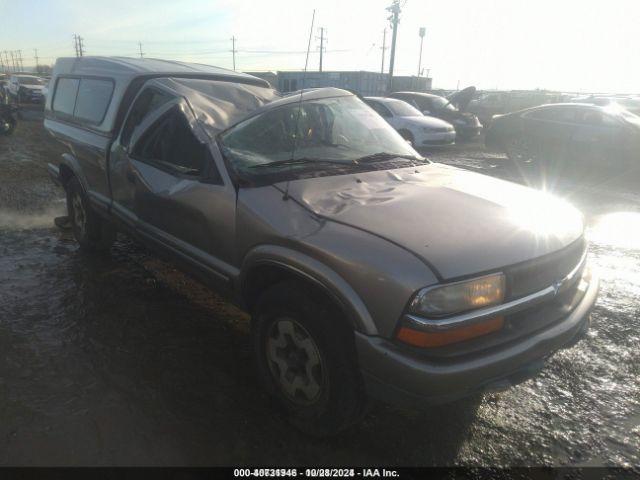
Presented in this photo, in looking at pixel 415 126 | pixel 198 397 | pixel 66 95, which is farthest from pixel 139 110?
pixel 415 126

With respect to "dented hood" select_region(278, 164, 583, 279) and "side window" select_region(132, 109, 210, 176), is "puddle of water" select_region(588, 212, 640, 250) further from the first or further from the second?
"side window" select_region(132, 109, 210, 176)

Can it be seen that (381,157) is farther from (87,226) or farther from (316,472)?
(87,226)

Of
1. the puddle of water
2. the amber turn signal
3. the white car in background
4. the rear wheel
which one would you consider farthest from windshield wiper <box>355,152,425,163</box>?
the rear wheel

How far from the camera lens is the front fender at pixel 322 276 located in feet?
6.61

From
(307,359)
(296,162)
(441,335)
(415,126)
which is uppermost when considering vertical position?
(296,162)

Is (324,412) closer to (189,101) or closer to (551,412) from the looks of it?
(551,412)

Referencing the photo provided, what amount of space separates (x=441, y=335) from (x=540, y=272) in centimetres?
67

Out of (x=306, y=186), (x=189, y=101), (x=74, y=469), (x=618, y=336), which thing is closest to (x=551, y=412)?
(x=618, y=336)

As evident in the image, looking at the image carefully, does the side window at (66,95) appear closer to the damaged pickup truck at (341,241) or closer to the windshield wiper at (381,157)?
the damaged pickup truck at (341,241)

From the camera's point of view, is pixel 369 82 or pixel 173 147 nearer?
pixel 173 147

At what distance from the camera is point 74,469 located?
7.19 feet

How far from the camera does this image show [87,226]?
185 inches

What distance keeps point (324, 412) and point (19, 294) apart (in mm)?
3078

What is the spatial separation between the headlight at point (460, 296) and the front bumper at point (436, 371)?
0.68 ft
